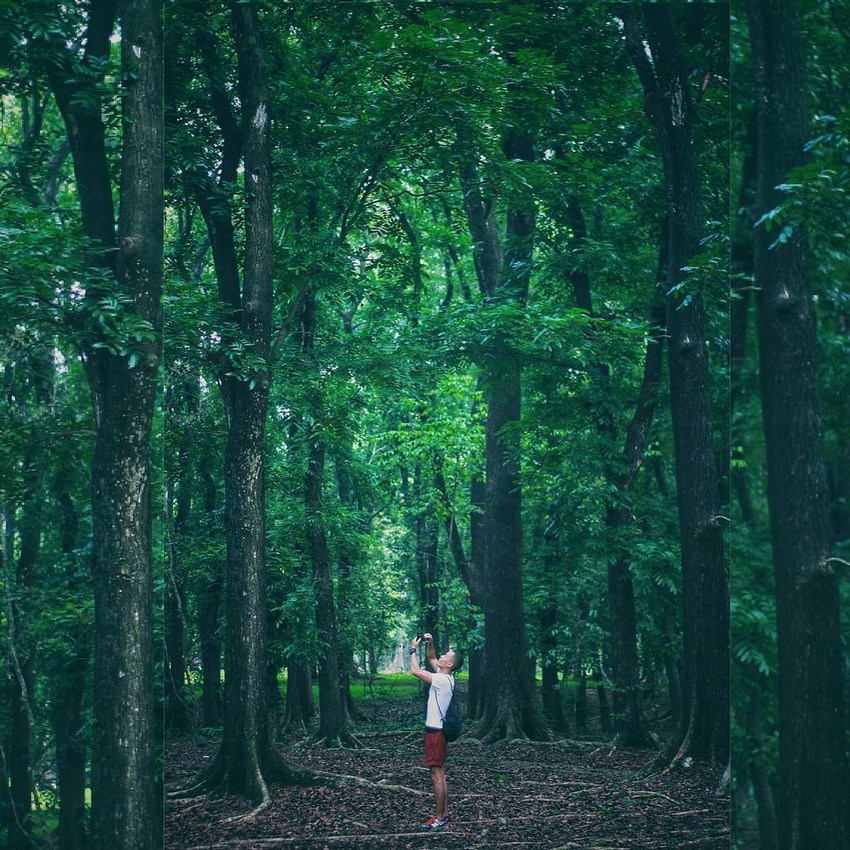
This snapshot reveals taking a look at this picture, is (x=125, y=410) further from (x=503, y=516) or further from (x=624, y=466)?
(x=624, y=466)

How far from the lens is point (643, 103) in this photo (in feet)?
19.1

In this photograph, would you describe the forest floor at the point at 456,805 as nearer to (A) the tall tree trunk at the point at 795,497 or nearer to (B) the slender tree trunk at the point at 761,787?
(B) the slender tree trunk at the point at 761,787

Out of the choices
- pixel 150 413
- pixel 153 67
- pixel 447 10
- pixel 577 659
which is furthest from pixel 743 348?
pixel 153 67

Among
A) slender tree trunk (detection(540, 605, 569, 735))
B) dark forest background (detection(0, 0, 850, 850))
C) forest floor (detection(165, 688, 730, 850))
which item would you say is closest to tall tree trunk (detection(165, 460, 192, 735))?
dark forest background (detection(0, 0, 850, 850))

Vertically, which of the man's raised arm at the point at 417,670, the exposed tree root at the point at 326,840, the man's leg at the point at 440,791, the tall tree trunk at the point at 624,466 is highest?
the tall tree trunk at the point at 624,466

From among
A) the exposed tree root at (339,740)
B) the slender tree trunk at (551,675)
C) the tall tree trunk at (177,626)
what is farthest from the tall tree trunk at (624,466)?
the tall tree trunk at (177,626)

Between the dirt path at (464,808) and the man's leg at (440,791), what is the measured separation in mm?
50

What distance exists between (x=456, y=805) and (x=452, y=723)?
1.51 ft

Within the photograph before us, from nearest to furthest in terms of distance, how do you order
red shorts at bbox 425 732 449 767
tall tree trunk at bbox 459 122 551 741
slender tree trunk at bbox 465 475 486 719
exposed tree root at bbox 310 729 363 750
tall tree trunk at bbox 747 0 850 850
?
tall tree trunk at bbox 747 0 850 850 < red shorts at bbox 425 732 449 767 < exposed tree root at bbox 310 729 363 750 < slender tree trunk at bbox 465 475 486 719 < tall tree trunk at bbox 459 122 551 741

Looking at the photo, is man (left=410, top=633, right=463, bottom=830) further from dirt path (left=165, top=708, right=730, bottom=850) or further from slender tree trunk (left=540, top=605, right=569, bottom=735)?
slender tree trunk (left=540, top=605, right=569, bottom=735)

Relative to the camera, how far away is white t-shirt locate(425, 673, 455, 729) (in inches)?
208

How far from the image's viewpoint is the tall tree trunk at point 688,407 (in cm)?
546

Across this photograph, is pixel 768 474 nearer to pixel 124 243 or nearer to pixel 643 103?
pixel 643 103

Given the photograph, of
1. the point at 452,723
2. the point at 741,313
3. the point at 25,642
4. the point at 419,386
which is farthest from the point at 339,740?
the point at 741,313
